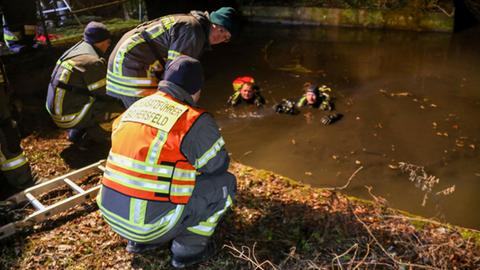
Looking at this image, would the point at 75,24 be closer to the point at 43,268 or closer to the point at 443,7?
the point at 43,268

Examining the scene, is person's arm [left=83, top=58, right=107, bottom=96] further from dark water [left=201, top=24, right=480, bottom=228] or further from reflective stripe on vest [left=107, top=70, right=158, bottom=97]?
dark water [left=201, top=24, right=480, bottom=228]

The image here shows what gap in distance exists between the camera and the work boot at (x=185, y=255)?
3287 millimetres

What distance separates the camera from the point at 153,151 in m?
2.75

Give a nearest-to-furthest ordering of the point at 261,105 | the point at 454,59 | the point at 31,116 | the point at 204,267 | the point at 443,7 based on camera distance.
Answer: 1. the point at 204,267
2. the point at 31,116
3. the point at 261,105
4. the point at 454,59
5. the point at 443,7

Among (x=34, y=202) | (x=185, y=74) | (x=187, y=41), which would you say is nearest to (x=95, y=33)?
(x=187, y=41)

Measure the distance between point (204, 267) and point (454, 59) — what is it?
27.6 feet

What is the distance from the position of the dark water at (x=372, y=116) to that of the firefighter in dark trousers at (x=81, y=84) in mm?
2004

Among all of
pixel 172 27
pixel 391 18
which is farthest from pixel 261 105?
pixel 391 18

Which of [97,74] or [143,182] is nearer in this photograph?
[143,182]

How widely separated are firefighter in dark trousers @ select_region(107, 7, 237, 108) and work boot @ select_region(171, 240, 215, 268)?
5.84 feet

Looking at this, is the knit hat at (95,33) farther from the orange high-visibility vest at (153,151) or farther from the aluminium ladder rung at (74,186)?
the orange high-visibility vest at (153,151)

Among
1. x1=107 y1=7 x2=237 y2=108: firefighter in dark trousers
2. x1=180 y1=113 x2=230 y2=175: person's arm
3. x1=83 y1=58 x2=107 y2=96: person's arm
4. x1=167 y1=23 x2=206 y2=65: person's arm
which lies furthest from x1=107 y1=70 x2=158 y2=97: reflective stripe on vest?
x1=180 y1=113 x2=230 y2=175: person's arm

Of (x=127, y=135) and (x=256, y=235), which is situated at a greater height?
(x=127, y=135)

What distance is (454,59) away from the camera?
30.8 ft
